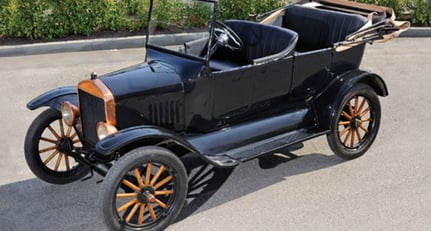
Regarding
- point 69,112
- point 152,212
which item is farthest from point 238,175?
point 69,112

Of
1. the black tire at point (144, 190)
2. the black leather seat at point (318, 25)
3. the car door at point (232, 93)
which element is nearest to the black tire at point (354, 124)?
the black leather seat at point (318, 25)

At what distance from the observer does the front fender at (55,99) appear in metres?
4.92

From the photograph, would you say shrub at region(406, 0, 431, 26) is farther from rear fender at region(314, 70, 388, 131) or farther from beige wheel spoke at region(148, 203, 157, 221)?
beige wheel spoke at region(148, 203, 157, 221)

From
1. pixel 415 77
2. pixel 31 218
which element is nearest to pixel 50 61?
pixel 31 218

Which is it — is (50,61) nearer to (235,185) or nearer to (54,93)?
(54,93)

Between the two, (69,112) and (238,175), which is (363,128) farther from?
(69,112)

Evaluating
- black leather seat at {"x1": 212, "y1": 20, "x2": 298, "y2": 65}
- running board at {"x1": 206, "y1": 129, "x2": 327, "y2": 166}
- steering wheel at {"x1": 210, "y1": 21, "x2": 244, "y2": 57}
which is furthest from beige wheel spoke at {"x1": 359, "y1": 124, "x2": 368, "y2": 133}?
steering wheel at {"x1": 210, "y1": 21, "x2": 244, "y2": 57}

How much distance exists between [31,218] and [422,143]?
4080mm

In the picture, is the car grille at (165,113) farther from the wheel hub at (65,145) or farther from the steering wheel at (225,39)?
the wheel hub at (65,145)

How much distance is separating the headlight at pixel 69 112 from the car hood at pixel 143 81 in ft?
1.26

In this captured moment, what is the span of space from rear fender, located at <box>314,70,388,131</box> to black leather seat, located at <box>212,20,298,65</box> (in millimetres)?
638

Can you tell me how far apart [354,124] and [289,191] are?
3.59ft

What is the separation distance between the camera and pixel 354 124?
5.67 m

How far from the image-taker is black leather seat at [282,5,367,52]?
588 cm
